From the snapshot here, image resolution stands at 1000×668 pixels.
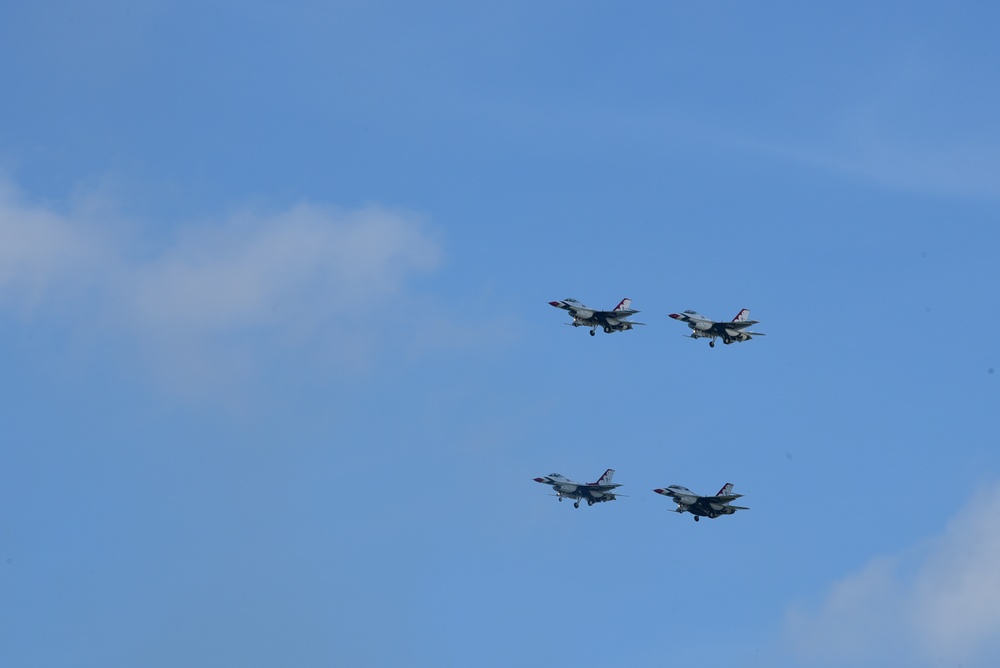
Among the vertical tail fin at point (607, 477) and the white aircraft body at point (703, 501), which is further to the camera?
the vertical tail fin at point (607, 477)

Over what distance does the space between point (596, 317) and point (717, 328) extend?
13.4 metres

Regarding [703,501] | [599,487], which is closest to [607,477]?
[599,487]

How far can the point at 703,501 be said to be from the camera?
17150cm

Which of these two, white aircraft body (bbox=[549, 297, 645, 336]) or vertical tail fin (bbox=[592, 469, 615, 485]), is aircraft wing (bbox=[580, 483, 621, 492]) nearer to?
vertical tail fin (bbox=[592, 469, 615, 485])

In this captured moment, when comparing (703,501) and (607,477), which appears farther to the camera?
(607,477)

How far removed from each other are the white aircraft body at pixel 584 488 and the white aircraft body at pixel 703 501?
16.5m

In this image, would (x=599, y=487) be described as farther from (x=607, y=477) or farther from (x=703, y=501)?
(x=703, y=501)

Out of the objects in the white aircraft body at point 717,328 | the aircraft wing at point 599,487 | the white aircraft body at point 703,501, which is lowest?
the white aircraft body at point 703,501

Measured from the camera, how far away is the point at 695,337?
176250 mm

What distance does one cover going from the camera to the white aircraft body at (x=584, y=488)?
7441 inches

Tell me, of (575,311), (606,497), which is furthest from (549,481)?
(575,311)

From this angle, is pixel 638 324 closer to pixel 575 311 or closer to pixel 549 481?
pixel 575 311

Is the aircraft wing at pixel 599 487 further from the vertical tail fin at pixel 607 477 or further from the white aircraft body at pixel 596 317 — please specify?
the white aircraft body at pixel 596 317

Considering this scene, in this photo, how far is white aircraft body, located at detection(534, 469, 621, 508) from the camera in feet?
620
